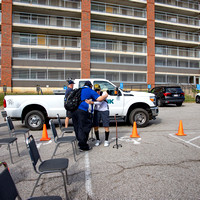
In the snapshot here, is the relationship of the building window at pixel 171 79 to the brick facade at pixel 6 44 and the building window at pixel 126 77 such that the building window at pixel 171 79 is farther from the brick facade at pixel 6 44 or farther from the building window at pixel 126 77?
the brick facade at pixel 6 44

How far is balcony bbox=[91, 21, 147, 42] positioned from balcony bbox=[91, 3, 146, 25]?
3.23 feet

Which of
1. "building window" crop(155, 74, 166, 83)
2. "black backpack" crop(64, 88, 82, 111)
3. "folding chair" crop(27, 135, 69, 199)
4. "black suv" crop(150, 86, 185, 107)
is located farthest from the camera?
"building window" crop(155, 74, 166, 83)

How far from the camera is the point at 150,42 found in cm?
3309

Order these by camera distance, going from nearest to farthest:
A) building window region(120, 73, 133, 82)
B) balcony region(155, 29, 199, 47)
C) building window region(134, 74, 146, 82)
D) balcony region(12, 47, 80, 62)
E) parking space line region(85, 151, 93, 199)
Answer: parking space line region(85, 151, 93, 199) < balcony region(12, 47, 80, 62) < building window region(120, 73, 133, 82) < building window region(134, 74, 146, 82) < balcony region(155, 29, 199, 47)

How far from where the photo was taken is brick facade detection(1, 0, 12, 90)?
26734mm

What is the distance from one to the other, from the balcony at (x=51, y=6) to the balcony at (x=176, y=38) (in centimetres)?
1507

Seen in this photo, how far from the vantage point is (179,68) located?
35.5 meters

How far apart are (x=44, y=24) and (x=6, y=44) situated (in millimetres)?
6244

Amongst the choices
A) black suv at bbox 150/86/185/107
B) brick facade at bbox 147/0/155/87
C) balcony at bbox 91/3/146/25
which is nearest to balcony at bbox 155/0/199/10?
brick facade at bbox 147/0/155/87

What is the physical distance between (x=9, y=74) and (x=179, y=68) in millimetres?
29168

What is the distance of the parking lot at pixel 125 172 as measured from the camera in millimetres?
2988

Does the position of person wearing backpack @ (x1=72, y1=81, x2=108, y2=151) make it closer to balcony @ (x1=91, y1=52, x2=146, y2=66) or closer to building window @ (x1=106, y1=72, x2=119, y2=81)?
balcony @ (x1=91, y1=52, x2=146, y2=66)

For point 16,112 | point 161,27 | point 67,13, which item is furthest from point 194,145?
point 161,27

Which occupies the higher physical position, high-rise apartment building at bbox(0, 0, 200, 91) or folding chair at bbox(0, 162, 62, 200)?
high-rise apartment building at bbox(0, 0, 200, 91)
